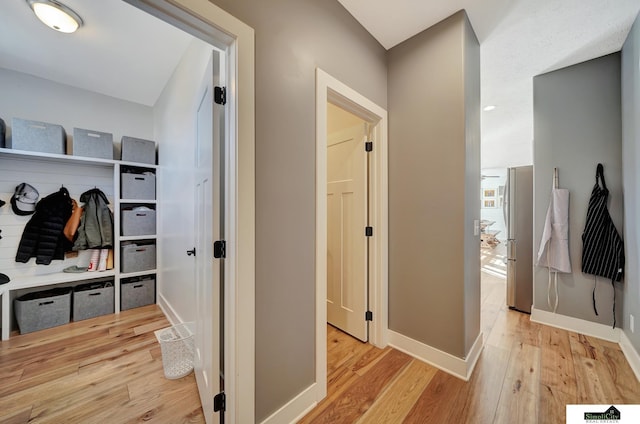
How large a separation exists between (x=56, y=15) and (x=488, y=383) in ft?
13.4

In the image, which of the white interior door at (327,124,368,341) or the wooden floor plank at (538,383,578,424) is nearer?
the wooden floor plank at (538,383,578,424)

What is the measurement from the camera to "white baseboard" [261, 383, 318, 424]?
121 centimetres

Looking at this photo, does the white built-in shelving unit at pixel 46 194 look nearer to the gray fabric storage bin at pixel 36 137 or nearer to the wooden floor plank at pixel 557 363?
the gray fabric storage bin at pixel 36 137

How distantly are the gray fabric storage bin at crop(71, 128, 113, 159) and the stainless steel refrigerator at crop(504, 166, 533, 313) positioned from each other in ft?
16.3

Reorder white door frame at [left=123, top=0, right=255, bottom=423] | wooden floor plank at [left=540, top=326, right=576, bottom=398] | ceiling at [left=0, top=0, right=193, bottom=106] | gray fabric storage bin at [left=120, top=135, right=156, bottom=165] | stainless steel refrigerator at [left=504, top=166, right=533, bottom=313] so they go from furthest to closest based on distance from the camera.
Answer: gray fabric storage bin at [left=120, top=135, right=156, bottom=165] < stainless steel refrigerator at [left=504, top=166, right=533, bottom=313] < ceiling at [left=0, top=0, right=193, bottom=106] < wooden floor plank at [left=540, top=326, right=576, bottom=398] < white door frame at [left=123, top=0, right=255, bottom=423]

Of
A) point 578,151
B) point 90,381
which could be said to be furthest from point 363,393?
point 578,151

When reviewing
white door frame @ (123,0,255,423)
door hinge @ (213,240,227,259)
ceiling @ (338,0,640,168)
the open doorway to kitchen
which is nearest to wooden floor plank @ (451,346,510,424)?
the open doorway to kitchen

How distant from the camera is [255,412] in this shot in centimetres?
112

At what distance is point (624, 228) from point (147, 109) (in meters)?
5.58

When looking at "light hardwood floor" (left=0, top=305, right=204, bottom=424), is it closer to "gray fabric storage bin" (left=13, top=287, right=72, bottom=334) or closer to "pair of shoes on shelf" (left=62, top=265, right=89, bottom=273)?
"gray fabric storage bin" (left=13, top=287, right=72, bottom=334)

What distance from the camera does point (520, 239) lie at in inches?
109

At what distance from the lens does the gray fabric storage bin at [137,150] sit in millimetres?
2824

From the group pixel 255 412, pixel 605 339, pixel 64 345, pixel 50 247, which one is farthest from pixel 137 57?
pixel 605 339

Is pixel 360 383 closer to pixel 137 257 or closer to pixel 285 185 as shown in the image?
pixel 285 185
